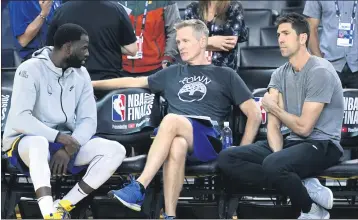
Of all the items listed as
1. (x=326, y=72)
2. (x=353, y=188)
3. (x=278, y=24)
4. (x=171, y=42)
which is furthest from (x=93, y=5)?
(x=353, y=188)

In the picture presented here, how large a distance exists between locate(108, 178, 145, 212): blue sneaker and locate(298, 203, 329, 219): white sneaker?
110 centimetres

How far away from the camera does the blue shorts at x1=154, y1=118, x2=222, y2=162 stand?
620 centimetres

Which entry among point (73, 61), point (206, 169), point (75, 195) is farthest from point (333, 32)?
point (75, 195)

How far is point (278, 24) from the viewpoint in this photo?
6363 millimetres

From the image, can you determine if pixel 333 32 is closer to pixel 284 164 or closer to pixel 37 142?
pixel 284 164

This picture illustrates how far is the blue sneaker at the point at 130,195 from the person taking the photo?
5.76m

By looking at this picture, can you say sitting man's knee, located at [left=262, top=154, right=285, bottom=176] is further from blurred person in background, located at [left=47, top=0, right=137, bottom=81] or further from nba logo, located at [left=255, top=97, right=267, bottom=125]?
blurred person in background, located at [left=47, top=0, right=137, bottom=81]

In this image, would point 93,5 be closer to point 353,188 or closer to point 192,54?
point 192,54

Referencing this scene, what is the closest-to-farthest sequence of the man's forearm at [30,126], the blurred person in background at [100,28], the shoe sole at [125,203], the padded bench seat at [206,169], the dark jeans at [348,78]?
the shoe sole at [125,203]
the man's forearm at [30,126]
the padded bench seat at [206,169]
the blurred person in background at [100,28]
the dark jeans at [348,78]

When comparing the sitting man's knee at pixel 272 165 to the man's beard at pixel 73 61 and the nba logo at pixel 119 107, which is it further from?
the man's beard at pixel 73 61

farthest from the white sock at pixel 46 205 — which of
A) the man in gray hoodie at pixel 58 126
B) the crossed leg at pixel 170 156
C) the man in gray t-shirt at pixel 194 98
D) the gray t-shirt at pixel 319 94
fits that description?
the gray t-shirt at pixel 319 94

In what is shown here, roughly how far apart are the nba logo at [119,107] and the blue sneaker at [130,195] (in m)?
0.84

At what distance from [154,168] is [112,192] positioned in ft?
1.10

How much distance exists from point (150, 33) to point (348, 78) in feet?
5.70
